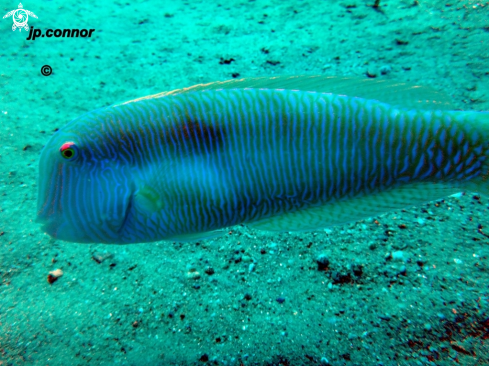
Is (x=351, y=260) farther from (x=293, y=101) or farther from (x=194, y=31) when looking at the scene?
(x=194, y=31)

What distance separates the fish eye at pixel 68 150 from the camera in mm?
1230

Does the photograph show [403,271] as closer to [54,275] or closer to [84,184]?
[84,184]

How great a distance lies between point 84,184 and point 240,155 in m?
0.68

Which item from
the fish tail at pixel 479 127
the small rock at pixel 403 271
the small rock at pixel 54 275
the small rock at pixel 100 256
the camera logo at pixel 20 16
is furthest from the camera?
the camera logo at pixel 20 16

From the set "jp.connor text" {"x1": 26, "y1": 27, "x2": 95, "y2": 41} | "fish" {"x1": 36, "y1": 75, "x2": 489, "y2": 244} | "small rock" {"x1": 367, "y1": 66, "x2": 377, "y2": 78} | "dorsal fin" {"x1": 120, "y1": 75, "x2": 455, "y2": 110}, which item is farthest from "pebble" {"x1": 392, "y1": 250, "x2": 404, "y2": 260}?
"jp.connor text" {"x1": 26, "y1": 27, "x2": 95, "y2": 41}

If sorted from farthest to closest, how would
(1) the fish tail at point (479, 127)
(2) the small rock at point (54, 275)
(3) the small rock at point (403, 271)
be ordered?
(2) the small rock at point (54, 275), (3) the small rock at point (403, 271), (1) the fish tail at point (479, 127)

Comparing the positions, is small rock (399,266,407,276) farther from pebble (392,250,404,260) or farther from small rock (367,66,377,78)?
small rock (367,66,377,78)

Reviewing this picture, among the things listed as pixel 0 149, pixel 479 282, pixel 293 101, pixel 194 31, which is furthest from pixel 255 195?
pixel 194 31

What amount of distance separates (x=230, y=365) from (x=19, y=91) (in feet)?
15.6

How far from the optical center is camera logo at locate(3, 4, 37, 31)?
5.53m

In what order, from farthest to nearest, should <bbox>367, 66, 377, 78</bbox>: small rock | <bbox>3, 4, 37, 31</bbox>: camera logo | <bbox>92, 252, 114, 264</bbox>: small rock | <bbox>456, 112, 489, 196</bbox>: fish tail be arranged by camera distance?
<bbox>3, 4, 37, 31</bbox>: camera logo < <bbox>367, 66, 377, 78</bbox>: small rock < <bbox>92, 252, 114, 264</bbox>: small rock < <bbox>456, 112, 489, 196</bbox>: fish tail

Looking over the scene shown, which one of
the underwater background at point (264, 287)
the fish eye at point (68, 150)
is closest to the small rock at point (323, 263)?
the underwater background at point (264, 287)

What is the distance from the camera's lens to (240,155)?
50.5 inches

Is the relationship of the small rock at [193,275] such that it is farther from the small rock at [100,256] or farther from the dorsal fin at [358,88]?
the dorsal fin at [358,88]
